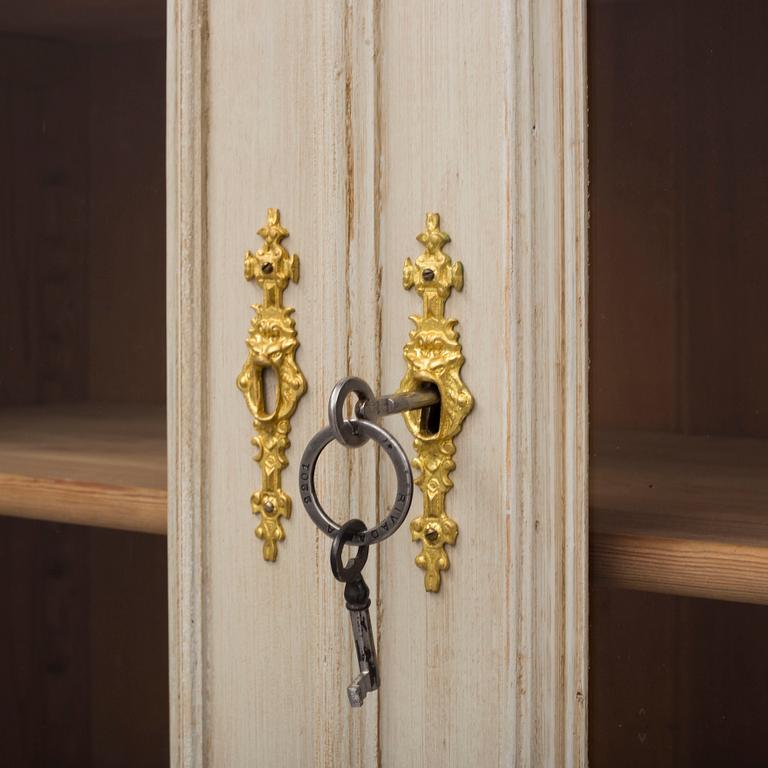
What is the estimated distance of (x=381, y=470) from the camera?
476 millimetres

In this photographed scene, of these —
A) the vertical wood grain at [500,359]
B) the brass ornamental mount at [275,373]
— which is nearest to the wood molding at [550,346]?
the vertical wood grain at [500,359]

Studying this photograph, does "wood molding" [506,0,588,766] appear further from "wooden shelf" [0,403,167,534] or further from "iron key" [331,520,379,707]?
"wooden shelf" [0,403,167,534]

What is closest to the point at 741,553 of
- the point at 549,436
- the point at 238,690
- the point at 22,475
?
the point at 549,436

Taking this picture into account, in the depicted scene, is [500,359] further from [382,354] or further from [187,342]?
[187,342]

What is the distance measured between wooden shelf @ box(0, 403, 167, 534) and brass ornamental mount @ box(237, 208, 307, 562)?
0.20 ft

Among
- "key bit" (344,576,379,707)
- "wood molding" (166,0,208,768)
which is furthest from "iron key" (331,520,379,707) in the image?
"wood molding" (166,0,208,768)

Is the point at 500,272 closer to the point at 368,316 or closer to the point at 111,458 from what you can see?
the point at 368,316

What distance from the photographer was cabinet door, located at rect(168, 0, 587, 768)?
17.1 inches

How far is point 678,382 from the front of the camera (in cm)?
51

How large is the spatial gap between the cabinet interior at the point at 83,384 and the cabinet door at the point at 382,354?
0.03 m

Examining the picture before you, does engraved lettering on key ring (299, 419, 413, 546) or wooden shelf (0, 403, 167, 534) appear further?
wooden shelf (0, 403, 167, 534)

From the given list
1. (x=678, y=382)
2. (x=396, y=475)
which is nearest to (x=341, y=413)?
(x=396, y=475)

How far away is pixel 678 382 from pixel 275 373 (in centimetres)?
18

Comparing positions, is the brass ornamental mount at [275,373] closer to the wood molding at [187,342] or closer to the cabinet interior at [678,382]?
the wood molding at [187,342]
